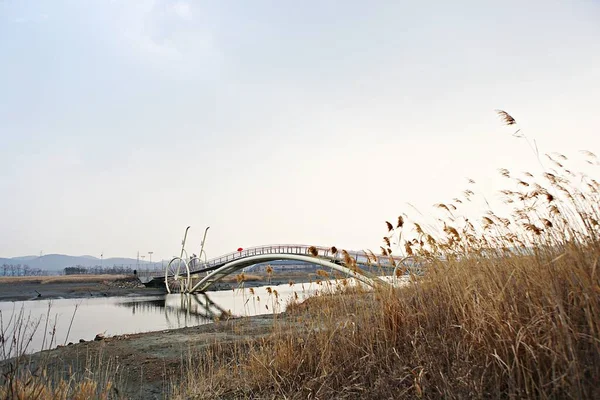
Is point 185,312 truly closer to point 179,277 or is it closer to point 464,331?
point 464,331

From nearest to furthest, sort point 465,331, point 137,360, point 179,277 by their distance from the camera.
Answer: point 465,331
point 137,360
point 179,277

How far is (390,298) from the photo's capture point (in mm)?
4645

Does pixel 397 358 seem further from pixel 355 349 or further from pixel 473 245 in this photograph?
pixel 473 245

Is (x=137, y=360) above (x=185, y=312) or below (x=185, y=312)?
above

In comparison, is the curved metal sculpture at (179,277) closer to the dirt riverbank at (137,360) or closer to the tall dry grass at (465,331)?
the dirt riverbank at (137,360)

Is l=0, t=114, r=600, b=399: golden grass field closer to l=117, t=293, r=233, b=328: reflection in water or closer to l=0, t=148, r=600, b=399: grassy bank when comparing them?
l=0, t=148, r=600, b=399: grassy bank

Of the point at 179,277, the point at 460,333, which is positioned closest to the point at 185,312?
the point at 460,333

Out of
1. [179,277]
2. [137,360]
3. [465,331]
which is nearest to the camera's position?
[465,331]

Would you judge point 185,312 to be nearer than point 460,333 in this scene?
No

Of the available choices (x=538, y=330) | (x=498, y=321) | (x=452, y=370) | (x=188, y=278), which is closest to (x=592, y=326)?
(x=538, y=330)

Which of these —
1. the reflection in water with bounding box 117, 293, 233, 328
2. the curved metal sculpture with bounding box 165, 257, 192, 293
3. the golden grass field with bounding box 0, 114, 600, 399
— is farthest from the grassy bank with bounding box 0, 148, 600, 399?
the curved metal sculpture with bounding box 165, 257, 192, 293

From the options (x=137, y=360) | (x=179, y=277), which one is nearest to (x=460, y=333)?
(x=137, y=360)

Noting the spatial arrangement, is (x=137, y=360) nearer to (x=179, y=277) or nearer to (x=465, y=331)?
(x=465, y=331)

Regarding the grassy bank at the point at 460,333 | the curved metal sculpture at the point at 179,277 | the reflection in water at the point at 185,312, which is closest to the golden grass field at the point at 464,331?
the grassy bank at the point at 460,333
